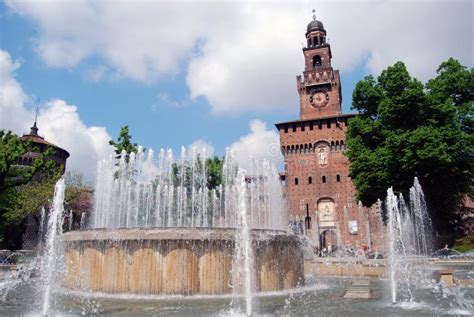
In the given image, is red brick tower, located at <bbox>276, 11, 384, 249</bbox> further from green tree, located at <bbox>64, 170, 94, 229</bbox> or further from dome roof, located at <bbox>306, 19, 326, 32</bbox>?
green tree, located at <bbox>64, 170, 94, 229</bbox>

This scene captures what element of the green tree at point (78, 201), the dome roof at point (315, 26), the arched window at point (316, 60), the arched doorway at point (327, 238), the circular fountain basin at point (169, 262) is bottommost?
the circular fountain basin at point (169, 262)

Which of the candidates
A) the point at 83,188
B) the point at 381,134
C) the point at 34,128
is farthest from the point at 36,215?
the point at 381,134

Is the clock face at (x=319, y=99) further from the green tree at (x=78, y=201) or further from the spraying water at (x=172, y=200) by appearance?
the green tree at (x=78, y=201)

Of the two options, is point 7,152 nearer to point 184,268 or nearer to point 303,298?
point 184,268

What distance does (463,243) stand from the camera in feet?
70.8

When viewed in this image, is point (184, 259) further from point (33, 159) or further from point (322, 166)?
point (33, 159)

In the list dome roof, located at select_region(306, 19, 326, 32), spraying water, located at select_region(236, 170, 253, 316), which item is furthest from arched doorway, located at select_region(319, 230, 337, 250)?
spraying water, located at select_region(236, 170, 253, 316)

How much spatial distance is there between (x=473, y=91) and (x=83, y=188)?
31428mm

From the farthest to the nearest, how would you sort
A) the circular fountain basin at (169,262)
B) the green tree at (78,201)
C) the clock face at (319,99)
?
the clock face at (319,99) → the green tree at (78,201) → the circular fountain basin at (169,262)

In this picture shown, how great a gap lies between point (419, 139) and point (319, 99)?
24121 mm

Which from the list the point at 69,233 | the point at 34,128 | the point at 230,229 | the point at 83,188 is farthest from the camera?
the point at 34,128

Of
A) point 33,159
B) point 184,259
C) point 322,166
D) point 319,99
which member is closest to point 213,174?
point 322,166

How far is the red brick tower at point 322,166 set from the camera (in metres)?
39.2

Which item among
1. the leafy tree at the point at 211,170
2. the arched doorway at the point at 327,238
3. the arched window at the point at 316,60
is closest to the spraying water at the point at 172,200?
the leafy tree at the point at 211,170
